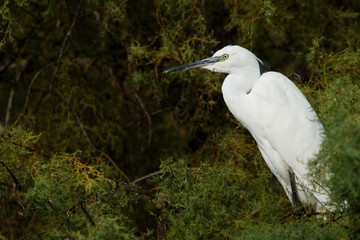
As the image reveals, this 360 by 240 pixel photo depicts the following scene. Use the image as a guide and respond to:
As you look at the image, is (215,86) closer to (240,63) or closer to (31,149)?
(240,63)

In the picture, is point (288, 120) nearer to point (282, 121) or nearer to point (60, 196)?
point (282, 121)

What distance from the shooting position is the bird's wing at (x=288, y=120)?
2211 mm

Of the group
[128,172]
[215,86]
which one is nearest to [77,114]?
[128,172]

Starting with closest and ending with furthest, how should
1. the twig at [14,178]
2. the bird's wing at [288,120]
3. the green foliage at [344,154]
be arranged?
the green foliage at [344,154]
the twig at [14,178]
the bird's wing at [288,120]

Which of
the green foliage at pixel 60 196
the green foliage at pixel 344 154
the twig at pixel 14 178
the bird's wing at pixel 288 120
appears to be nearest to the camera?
the green foliage at pixel 344 154

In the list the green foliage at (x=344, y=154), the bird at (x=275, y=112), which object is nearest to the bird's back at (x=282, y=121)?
the bird at (x=275, y=112)

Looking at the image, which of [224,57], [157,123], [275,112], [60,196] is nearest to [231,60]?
[224,57]

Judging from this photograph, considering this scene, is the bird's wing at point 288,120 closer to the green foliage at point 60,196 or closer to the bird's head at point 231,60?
the bird's head at point 231,60

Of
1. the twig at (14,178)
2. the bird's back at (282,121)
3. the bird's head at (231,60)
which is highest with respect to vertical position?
the bird's head at (231,60)

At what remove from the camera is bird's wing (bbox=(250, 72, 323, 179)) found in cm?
221

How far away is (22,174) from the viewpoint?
1.95m

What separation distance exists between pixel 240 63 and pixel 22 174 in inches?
46.0

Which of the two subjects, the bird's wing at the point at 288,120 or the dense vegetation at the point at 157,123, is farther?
the bird's wing at the point at 288,120

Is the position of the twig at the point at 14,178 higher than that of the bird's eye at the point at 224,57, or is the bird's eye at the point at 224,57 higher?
the bird's eye at the point at 224,57
